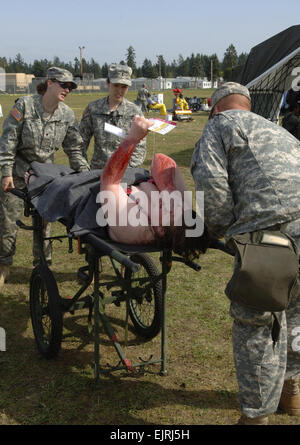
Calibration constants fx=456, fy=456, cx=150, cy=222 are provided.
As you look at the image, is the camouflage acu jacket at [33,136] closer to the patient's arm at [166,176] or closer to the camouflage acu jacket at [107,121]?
the camouflage acu jacket at [107,121]

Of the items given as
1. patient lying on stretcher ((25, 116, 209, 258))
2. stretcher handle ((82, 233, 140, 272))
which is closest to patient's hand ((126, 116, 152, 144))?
patient lying on stretcher ((25, 116, 209, 258))

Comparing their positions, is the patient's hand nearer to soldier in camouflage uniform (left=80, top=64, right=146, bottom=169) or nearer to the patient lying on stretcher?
the patient lying on stretcher

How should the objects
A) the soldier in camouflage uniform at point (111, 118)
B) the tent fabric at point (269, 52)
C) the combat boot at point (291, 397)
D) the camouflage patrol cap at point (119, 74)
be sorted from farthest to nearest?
the tent fabric at point (269, 52), the soldier in camouflage uniform at point (111, 118), the camouflage patrol cap at point (119, 74), the combat boot at point (291, 397)

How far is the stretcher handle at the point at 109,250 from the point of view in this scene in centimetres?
240

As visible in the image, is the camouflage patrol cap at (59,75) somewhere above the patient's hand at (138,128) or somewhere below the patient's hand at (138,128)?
above

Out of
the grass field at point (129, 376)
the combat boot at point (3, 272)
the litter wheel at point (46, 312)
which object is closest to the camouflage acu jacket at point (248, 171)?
the grass field at point (129, 376)

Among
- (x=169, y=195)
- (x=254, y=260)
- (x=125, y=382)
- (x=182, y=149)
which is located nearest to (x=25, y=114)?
Answer: (x=169, y=195)

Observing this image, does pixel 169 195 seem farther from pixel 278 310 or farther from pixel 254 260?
pixel 278 310

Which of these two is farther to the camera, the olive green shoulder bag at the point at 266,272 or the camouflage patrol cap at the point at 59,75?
the camouflage patrol cap at the point at 59,75

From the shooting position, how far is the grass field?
3.19m

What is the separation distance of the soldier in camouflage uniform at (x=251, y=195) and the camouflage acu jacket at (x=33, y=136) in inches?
99.6

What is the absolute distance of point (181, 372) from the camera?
12.1 ft

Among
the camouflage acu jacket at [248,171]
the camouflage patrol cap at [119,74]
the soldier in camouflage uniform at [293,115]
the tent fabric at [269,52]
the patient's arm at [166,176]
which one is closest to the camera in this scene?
the camouflage acu jacket at [248,171]

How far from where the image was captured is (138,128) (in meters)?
2.83
